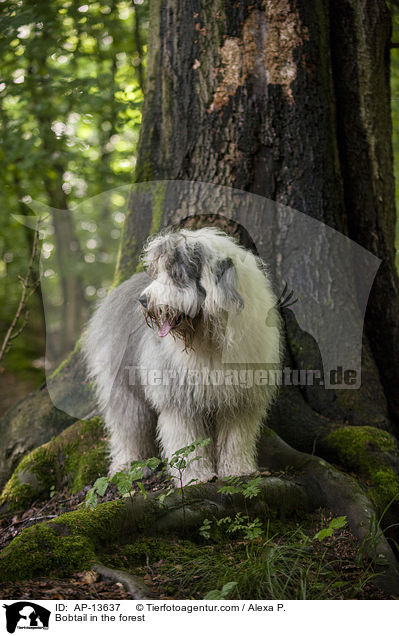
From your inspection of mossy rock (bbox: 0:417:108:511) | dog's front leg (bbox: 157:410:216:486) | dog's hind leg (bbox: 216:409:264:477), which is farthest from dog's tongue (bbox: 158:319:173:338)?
mossy rock (bbox: 0:417:108:511)

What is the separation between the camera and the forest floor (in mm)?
2406

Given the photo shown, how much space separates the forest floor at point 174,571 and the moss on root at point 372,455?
61 centimetres

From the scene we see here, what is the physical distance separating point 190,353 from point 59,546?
132cm

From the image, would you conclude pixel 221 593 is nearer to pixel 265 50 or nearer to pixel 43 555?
pixel 43 555

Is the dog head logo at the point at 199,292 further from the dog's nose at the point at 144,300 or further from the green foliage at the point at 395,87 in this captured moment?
the green foliage at the point at 395,87

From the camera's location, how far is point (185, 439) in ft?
11.8

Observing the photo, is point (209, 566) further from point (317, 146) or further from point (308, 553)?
point (317, 146)

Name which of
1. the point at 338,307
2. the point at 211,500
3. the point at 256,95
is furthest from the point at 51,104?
the point at 211,500

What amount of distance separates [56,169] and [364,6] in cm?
520

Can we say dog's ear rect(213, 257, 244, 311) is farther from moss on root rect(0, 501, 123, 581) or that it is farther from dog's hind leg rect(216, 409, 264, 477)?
moss on root rect(0, 501, 123, 581)

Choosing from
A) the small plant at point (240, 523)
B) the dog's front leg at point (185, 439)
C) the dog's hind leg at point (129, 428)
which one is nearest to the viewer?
the small plant at point (240, 523)

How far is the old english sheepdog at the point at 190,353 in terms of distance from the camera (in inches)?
125

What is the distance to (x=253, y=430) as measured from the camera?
374 centimetres
